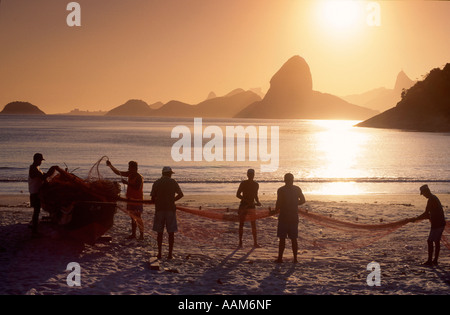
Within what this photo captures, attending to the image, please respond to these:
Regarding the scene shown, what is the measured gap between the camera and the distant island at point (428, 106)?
505ft

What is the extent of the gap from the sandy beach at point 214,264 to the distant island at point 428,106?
150220 mm

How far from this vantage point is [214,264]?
10.6m

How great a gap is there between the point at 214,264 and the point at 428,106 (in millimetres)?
165732

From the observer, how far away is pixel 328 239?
538 inches

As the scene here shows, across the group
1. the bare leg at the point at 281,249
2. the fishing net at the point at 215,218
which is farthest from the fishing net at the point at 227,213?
the bare leg at the point at 281,249

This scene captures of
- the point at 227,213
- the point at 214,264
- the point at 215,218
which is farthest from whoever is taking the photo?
the point at 227,213

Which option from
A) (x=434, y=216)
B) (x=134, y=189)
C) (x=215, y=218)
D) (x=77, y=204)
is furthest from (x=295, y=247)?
(x=77, y=204)

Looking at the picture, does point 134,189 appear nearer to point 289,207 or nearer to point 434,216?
point 289,207

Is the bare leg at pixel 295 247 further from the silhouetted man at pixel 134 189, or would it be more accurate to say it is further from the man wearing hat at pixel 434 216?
the silhouetted man at pixel 134 189

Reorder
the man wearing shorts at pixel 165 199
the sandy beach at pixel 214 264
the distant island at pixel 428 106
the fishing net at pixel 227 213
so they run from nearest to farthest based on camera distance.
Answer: the sandy beach at pixel 214 264 → the man wearing shorts at pixel 165 199 → the fishing net at pixel 227 213 → the distant island at pixel 428 106

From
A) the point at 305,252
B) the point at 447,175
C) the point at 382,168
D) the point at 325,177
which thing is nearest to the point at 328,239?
the point at 305,252

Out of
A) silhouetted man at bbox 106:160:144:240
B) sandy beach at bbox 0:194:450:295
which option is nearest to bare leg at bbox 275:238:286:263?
sandy beach at bbox 0:194:450:295
